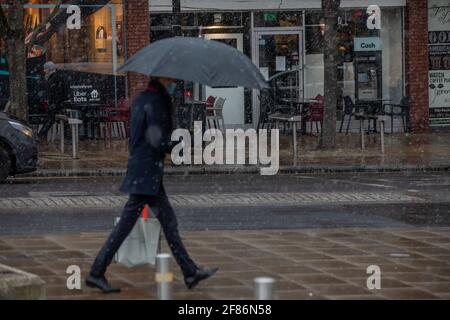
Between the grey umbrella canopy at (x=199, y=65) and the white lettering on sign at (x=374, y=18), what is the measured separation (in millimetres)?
20451

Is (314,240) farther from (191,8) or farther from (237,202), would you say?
(191,8)

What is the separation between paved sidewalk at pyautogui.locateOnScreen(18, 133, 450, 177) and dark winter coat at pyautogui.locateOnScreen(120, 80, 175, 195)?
11.6 meters

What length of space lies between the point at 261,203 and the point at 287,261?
4890 millimetres

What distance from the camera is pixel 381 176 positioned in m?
20.1

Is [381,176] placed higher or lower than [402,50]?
lower

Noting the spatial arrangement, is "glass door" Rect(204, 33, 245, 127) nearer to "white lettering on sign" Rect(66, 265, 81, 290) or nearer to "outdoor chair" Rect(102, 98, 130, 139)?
"outdoor chair" Rect(102, 98, 130, 139)

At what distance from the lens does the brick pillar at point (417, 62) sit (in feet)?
94.7

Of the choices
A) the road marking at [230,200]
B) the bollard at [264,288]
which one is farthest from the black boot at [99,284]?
the road marking at [230,200]

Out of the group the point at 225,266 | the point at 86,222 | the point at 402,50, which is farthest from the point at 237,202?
the point at 402,50

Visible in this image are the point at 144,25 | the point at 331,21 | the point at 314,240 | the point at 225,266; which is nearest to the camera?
the point at 225,266

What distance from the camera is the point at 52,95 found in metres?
25.6
